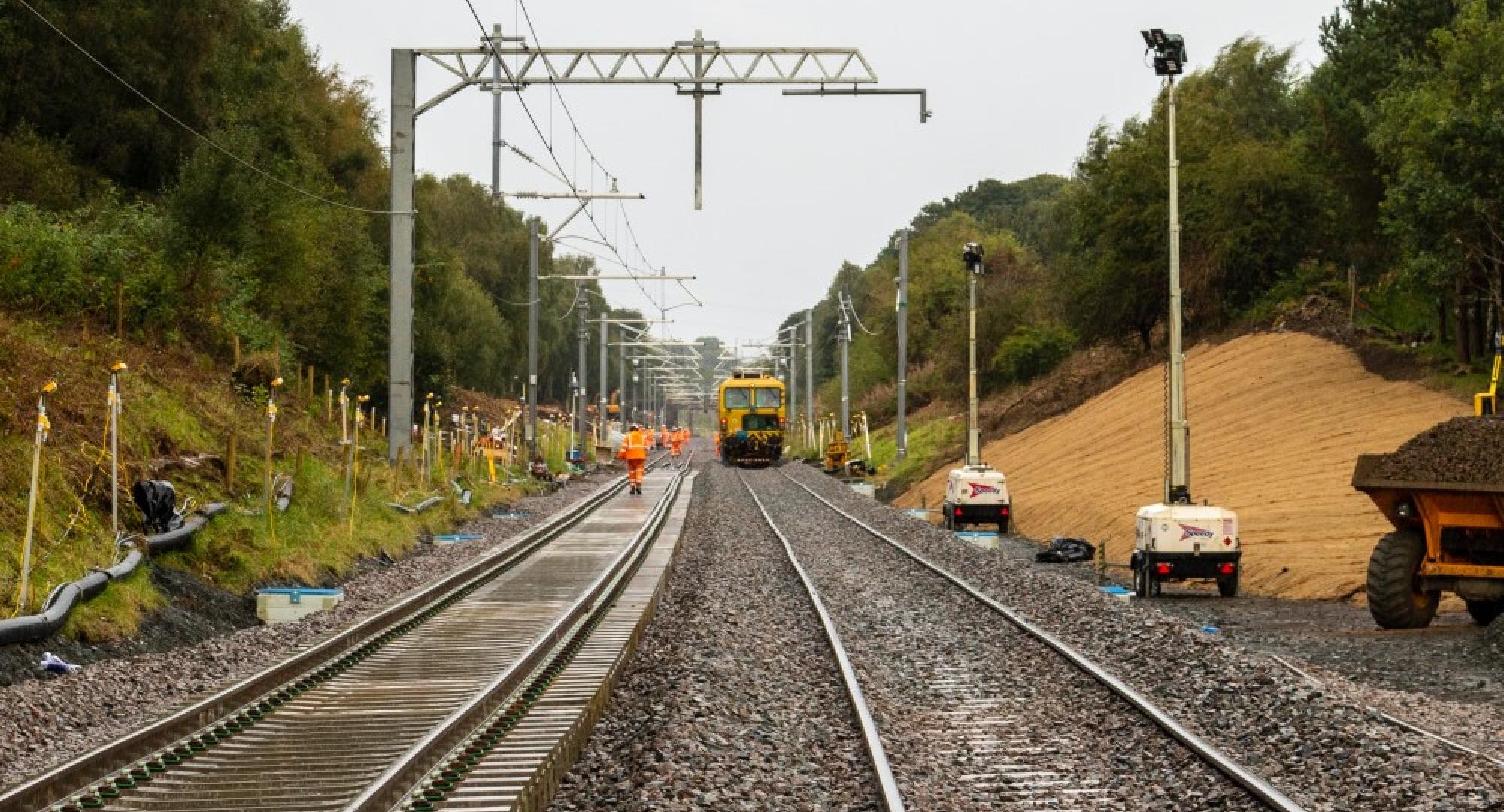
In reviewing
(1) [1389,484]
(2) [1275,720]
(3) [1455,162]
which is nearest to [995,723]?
(2) [1275,720]

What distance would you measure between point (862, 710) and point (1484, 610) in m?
8.92

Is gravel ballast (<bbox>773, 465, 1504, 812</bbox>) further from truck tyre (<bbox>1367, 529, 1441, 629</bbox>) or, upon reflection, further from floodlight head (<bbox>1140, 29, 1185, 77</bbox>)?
floodlight head (<bbox>1140, 29, 1185, 77</bbox>)

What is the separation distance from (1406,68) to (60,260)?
27498 mm

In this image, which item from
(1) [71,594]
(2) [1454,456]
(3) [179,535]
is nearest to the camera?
Answer: (1) [71,594]

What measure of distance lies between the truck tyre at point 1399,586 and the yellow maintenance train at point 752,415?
186ft

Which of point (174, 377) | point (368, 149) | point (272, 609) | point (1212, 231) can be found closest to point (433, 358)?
point (368, 149)

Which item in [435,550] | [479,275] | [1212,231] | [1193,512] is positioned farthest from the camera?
[479,275]

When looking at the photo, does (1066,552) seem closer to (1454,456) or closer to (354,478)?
(1454,456)

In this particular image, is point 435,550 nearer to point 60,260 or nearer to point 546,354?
point 60,260

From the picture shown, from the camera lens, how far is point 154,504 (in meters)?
19.1

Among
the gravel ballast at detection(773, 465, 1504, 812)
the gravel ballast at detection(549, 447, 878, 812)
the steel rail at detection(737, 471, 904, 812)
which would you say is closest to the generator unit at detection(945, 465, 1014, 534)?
the steel rail at detection(737, 471, 904, 812)

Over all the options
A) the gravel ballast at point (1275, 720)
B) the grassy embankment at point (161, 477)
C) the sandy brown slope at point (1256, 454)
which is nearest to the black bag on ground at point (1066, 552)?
the sandy brown slope at point (1256, 454)

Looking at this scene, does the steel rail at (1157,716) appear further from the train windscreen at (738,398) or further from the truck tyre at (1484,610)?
the train windscreen at (738,398)

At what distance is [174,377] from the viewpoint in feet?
94.7
